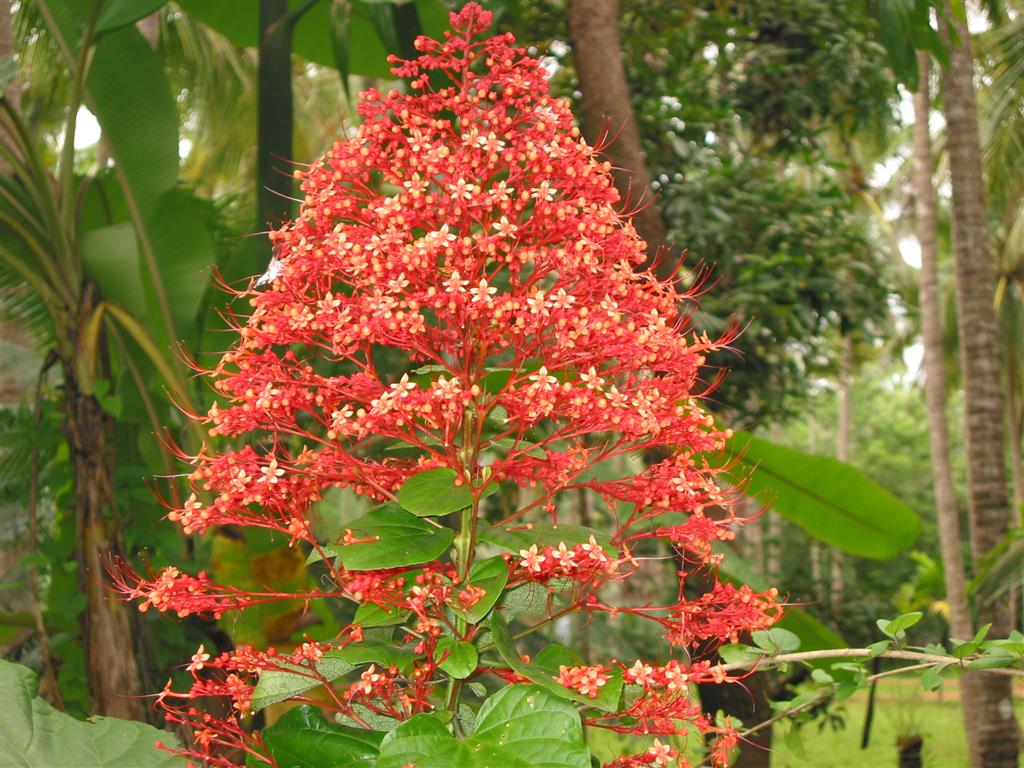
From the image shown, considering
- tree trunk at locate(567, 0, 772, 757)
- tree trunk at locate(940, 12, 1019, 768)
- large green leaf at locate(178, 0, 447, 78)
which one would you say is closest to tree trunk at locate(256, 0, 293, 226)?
large green leaf at locate(178, 0, 447, 78)

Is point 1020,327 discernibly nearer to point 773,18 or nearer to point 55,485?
point 773,18

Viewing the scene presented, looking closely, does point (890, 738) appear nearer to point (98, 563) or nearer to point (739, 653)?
point (98, 563)

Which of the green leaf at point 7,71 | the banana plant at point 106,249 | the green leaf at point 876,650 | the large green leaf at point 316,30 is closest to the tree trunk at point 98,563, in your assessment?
the banana plant at point 106,249

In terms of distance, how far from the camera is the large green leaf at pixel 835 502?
3094 millimetres

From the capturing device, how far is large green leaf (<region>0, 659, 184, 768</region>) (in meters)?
1.54

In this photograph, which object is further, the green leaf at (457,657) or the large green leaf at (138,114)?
the large green leaf at (138,114)

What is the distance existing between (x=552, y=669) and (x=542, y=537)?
0.57ft

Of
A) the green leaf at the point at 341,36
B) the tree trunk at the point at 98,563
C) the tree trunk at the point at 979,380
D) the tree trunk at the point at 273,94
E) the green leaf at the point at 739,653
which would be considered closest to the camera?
the green leaf at the point at 739,653

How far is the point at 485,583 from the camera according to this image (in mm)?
1311

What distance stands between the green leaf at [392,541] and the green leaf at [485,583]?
0.05 m

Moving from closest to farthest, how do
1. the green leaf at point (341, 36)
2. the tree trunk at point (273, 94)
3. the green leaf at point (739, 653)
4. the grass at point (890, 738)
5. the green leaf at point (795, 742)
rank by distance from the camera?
1. the green leaf at point (739, 653)
2. the green leaf at point (795, 742)
3. the green leaf at point (341, 36)
4. the tree trunk at point (273, 94)
5. the grass at point (890, 738)

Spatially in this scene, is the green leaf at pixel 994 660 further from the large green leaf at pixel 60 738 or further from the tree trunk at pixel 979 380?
the tree trunk at pixel 979 380

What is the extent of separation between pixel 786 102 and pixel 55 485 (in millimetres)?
4193

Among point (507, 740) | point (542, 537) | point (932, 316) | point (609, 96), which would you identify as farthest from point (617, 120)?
point (932, 316)
